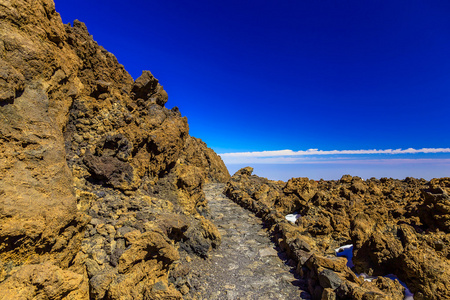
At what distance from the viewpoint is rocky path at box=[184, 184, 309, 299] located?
7.05 m

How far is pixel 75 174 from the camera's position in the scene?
6102 millimetres

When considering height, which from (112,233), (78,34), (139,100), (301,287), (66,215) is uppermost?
(78,34)

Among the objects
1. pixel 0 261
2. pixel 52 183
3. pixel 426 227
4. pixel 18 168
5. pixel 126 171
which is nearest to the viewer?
pixel 0 261

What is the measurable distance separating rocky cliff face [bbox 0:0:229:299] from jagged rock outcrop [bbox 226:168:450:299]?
4.52 metres

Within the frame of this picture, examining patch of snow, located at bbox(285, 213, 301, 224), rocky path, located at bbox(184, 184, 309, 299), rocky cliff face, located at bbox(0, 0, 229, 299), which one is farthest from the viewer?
patch of snow, located at bbox(285, 213, 301, 224)

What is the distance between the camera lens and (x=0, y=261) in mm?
2988

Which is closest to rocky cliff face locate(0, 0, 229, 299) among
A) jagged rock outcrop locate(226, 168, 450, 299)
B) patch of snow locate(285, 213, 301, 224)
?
jagged rock outcrop locate(226, 168, 450, 299)

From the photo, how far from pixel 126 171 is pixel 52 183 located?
3.41m

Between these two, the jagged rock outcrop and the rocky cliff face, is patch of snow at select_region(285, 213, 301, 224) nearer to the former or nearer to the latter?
the jagged rock outcrop

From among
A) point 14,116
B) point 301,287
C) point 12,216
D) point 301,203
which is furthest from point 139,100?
point 301,203

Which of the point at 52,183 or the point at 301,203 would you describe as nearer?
the point at 52,183

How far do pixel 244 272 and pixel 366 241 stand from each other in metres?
6.42

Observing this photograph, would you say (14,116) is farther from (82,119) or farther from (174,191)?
(174,191)

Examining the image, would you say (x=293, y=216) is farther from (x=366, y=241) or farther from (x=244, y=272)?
(x=244, y=272)
